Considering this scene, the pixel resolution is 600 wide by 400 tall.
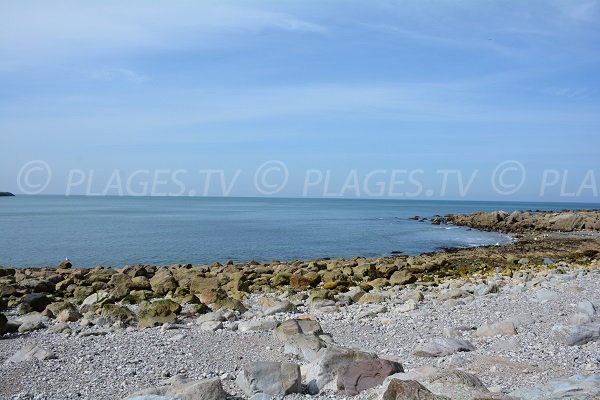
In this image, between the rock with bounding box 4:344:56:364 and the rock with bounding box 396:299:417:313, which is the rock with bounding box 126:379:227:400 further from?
the rock with bounding box 396:299:417:313

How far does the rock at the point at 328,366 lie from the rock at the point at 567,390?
202 cm

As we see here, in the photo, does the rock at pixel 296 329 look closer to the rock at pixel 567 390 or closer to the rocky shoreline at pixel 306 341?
the rocky shoreline at pixel 306 341

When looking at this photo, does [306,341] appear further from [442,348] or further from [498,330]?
[498,330]

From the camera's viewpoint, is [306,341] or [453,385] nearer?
[453,385]

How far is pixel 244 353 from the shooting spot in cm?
856

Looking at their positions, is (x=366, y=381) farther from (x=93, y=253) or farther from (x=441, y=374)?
(x=93, y=253)

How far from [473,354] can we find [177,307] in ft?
21.0

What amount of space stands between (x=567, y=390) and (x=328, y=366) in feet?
8.91

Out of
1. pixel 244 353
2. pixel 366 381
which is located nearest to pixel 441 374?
pixel 366 381

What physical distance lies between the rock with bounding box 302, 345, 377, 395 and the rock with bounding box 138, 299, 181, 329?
15.8 ft

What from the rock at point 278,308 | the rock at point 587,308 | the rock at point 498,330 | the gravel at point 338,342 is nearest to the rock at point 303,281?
the rock at point 278,308

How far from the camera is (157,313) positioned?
1126 centimetres

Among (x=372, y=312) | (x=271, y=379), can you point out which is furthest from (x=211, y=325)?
(x=271, y=379)

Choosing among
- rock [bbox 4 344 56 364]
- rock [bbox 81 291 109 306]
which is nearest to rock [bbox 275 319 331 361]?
rock [bbox 4 344 56 364]
